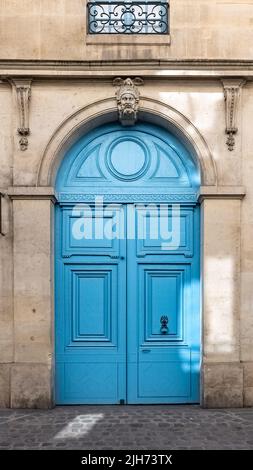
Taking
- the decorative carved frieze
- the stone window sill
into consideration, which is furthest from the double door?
the stone window sill

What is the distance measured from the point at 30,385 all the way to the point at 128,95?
160 inches

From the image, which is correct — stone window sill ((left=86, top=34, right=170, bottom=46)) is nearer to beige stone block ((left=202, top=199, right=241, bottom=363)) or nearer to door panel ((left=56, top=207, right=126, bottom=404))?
beige stone block ((left=202, top=199, right=241, bottom=363))

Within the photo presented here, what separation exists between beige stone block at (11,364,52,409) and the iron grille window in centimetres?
461

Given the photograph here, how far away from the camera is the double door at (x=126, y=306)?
225 inches

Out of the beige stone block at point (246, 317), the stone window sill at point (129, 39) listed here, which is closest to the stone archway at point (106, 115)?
the stone window sill at point (129, 39)

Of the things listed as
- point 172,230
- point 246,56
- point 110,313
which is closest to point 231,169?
point 172,230

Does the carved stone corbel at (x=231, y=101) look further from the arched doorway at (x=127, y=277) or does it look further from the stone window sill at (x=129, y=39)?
the stone window sill at (x=129, y=39)

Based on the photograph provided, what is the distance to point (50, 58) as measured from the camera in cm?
548

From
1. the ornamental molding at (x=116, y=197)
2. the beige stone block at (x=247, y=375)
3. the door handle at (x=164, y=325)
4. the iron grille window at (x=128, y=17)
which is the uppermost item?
the iron grille window at (x=128, y=17)

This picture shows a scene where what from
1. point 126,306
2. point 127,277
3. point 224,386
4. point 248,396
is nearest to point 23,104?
point 127,277

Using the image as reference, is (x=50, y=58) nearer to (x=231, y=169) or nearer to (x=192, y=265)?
(x=231, y=169)

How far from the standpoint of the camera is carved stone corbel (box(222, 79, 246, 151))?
5.51 meters
